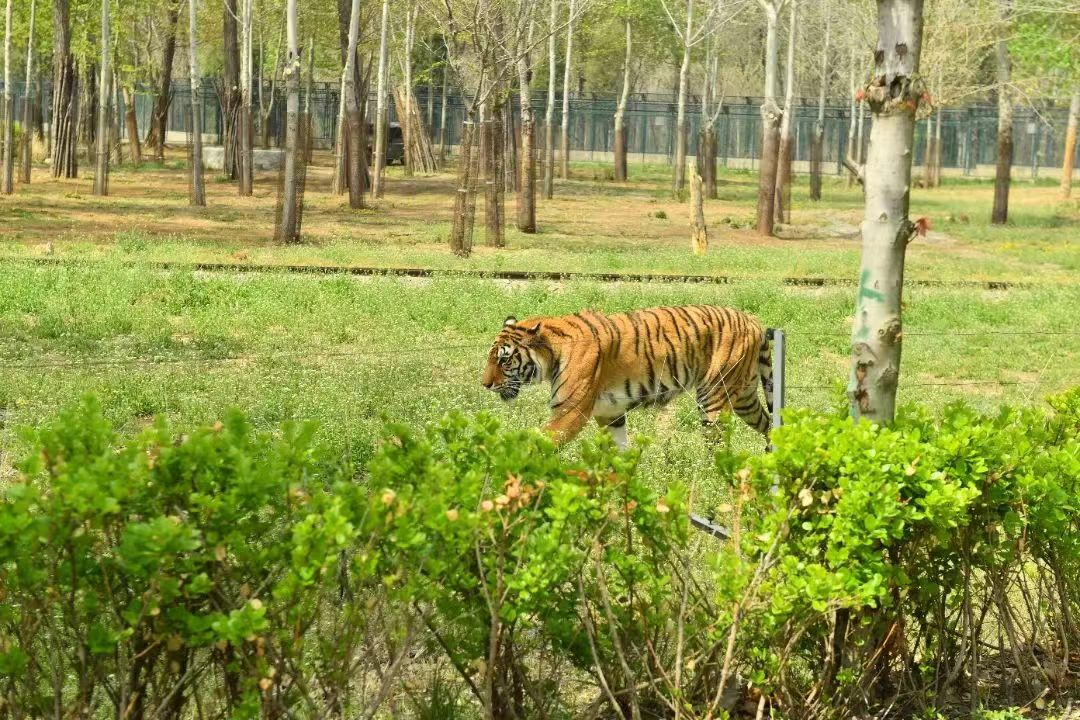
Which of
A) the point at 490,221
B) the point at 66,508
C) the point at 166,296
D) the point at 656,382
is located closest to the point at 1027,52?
the point at 490,221

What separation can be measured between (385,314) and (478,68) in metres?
12.1

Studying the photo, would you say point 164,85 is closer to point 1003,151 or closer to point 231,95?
point 231,95

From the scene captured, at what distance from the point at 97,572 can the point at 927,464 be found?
98.9 inches

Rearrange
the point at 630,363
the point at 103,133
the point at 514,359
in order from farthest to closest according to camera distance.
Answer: the point at 103,133, the point at 630,363, the point at 514,359

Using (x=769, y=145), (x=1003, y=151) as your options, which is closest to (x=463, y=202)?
(x=769, y=145)

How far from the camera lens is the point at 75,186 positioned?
35781 millimetres

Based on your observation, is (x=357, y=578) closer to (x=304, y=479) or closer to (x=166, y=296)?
(x=304, y=479)

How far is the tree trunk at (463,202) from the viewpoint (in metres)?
23.0

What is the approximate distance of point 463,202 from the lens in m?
22.9

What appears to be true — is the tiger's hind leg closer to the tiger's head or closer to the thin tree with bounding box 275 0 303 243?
the tiger's head

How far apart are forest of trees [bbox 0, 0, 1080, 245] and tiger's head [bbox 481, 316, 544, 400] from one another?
359 centimetres

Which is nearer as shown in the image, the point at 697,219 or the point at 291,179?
the point at 291,179

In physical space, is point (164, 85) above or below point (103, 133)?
above

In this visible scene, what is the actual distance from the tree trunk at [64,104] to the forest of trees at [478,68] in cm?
5
